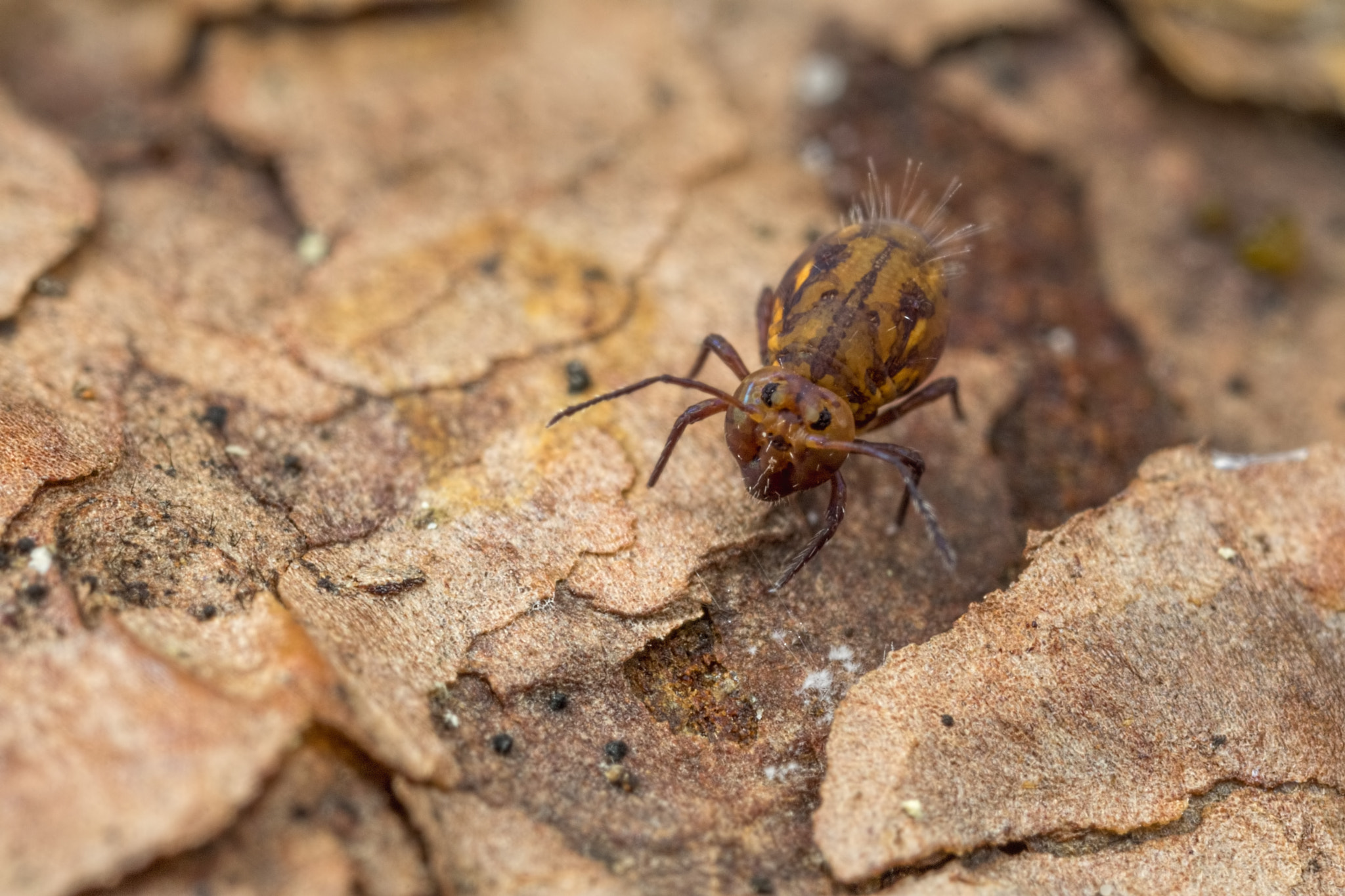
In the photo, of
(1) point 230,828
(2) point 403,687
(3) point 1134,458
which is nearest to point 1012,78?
(3) point 1134,458

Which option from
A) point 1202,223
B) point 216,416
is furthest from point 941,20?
point 216,416

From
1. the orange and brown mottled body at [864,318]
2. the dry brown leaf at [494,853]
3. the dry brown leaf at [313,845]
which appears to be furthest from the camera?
the orange and brown mottled body at [864,318]

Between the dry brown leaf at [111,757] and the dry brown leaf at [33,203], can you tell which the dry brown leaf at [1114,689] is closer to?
the dry brown leaf at [111,757]

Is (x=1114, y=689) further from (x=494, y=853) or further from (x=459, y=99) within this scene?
(x=459, y=99)

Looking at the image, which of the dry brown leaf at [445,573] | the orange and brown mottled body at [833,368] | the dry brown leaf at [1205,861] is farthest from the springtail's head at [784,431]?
the dry brown leaf at [1205,861]

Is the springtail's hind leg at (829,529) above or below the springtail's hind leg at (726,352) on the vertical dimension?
below

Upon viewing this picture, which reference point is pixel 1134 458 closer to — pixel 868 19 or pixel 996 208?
pixel 996 208

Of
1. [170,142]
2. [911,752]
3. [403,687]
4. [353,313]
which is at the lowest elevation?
[911,752]
